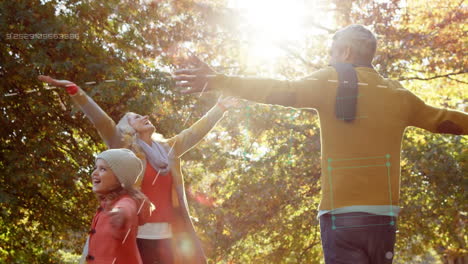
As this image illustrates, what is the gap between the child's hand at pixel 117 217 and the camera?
324 centimetres

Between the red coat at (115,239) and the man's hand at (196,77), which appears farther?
the red coat at (115,239)

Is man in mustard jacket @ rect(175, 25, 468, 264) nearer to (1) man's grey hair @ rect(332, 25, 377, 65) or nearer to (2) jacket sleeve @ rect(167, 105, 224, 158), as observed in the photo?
(1) man's grey hair @ rect(332, 25, 377, 65)

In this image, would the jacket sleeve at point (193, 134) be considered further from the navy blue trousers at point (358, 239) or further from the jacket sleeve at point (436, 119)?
the navy blue trousers at point (358, 239)

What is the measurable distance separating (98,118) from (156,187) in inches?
25.0

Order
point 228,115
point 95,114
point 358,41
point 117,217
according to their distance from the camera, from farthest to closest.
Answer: point 228,115, point 95,114, point 117,217, point 358,41

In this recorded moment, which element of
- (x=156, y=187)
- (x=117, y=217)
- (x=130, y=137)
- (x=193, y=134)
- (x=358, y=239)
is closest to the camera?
(x=358, y=239)

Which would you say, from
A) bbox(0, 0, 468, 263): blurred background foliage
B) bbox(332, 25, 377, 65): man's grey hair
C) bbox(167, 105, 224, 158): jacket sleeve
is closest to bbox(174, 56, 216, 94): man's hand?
bbox(332, 25, 377, 65): man's grey hair

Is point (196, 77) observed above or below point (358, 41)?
below

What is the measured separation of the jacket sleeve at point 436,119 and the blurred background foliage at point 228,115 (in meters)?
5.45

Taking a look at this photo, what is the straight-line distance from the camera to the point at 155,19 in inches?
465

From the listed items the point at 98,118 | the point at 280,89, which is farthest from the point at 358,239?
the point at 98,118

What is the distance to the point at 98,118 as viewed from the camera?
4.52m

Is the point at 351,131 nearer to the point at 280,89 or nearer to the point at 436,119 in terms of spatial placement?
the point at 280,89

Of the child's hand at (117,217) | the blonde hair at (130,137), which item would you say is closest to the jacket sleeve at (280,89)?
the child's hand at (117,217)
